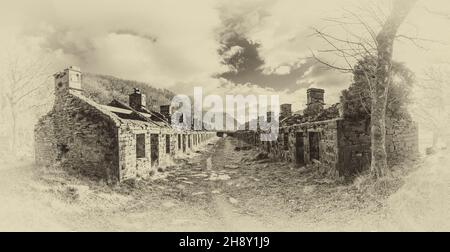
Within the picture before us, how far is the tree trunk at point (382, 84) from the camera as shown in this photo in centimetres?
734

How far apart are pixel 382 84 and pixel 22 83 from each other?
2049 centimetres

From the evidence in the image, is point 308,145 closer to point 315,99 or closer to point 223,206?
point 315,99

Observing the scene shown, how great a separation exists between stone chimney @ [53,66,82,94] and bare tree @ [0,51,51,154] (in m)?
4.33

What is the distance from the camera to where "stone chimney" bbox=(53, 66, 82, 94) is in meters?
10.6

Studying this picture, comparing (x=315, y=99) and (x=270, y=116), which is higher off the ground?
(x=315, y=99)

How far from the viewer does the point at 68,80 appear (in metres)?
10.6

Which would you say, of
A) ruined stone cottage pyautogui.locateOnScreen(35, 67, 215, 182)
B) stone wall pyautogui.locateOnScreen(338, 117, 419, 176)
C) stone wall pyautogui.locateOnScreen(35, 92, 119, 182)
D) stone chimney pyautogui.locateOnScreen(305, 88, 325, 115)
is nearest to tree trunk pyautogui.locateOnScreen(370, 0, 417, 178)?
stone wall pyautogui.locateOnScreen(338, 117, 419, 176)

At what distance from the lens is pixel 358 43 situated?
23.7 feet

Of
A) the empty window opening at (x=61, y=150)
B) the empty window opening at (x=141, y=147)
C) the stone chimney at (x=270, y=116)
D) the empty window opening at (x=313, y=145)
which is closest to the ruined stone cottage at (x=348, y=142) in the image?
the empty window opening at (x=313, y=145)

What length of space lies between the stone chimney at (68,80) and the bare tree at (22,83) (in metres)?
4.33

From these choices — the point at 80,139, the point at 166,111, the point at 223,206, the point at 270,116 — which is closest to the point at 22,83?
the point at 166,111

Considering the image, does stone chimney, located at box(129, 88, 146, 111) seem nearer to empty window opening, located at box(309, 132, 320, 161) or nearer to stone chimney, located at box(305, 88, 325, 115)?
stone chimney, located at box(305, 88, 325, 115)

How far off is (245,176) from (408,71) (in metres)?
7.49
